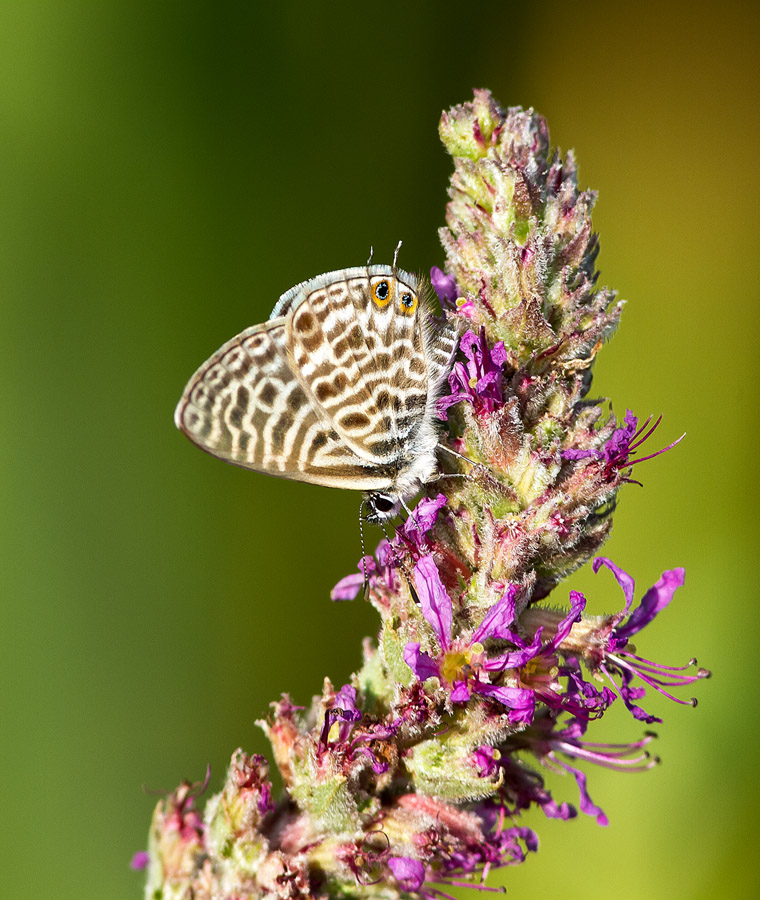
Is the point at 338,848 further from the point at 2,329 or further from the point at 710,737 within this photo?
the point at 2,329

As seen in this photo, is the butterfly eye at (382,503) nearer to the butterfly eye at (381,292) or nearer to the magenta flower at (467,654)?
the magenta flower at (467,654)

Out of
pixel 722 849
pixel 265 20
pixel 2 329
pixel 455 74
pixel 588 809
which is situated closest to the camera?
pixel 588 809

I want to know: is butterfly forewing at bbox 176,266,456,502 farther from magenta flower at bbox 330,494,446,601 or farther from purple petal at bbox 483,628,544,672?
purple petal at bbox 483,628,544,672

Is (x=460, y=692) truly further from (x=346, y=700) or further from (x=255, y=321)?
(x=255, y=321)

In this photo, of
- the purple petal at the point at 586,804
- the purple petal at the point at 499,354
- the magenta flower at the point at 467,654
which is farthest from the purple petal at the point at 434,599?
the purple petal at the point at 586,804

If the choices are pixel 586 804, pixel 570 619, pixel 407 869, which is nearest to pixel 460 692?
pixel 570 619

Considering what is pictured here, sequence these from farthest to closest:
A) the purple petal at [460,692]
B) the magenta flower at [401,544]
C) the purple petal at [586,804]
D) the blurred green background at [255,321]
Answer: the blurred green background at [255,321] < the purple petal at [586,804] < the magenta flower at [401,544] < the purple petal at [460,692]

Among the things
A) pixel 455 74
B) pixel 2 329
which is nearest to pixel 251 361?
pixel 2 329
